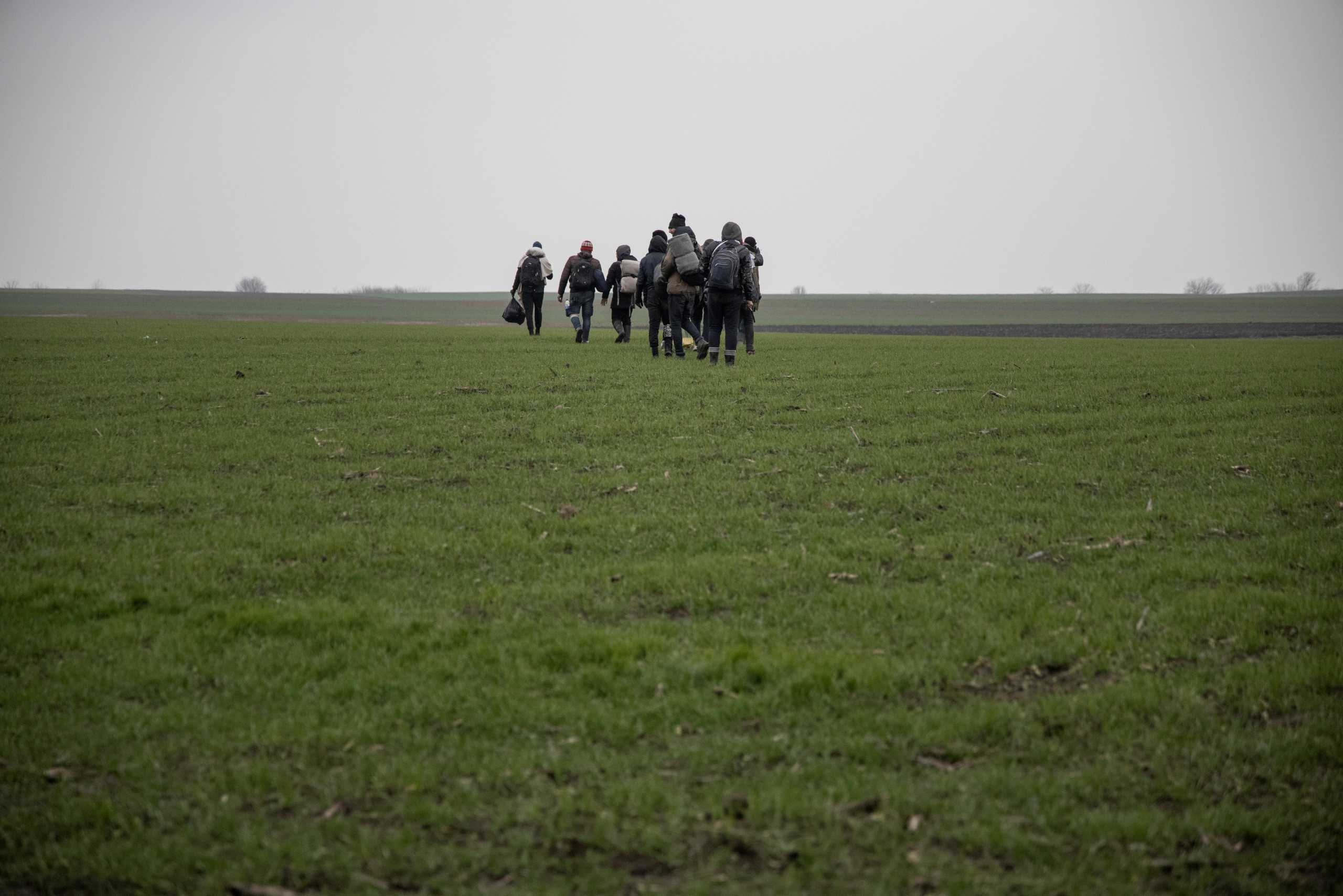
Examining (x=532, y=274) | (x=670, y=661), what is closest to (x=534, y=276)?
(x=532, y=274)

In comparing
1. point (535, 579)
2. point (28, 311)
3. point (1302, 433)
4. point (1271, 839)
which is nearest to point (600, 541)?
point (535, 579)

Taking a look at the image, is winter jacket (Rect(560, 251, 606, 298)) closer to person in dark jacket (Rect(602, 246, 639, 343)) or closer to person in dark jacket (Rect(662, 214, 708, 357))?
person in dark jacket (Rect(602, 246, 639, 343))

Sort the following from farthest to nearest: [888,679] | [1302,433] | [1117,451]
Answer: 1. [1302,433]
2. [1117,451]
3. [888,679]

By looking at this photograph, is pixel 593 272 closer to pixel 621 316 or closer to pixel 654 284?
pixel 621 316

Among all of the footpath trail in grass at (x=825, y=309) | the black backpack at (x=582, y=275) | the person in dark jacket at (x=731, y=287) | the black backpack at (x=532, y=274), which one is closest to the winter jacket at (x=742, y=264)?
the person in dark jacket at (x=731, y=287)

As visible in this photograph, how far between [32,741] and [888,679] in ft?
13.4

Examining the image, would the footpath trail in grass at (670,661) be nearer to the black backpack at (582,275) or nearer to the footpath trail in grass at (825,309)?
the black backpack at (582,275)

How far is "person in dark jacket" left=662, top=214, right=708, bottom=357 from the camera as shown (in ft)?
70.8

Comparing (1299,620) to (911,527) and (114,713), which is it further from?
(114,713)

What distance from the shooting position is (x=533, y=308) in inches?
1241

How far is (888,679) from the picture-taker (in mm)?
5656

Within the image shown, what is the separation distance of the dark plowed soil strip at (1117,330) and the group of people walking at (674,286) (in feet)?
51.5

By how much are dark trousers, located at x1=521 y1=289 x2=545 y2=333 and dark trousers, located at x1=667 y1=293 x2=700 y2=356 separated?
6.71 meters

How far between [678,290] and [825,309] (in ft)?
259
